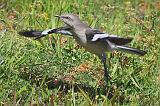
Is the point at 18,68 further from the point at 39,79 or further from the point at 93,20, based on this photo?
the point at 93,20

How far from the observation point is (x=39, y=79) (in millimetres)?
6094

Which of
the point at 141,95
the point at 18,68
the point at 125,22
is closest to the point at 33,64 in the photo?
the point at 18,68

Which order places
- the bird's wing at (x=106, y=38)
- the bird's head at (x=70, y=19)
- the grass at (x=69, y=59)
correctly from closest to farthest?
1. the bird's wing at (x=106, y=38)
2. the grass at (x=69, y=59)
3. the bird's head at (x=70, y=19)

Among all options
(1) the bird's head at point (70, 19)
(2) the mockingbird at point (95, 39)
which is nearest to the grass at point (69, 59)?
(2) the mockingbird at point (95, 39)

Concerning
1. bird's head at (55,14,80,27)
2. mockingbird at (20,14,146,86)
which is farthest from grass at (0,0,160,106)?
bird's head at (55,14,80,27)

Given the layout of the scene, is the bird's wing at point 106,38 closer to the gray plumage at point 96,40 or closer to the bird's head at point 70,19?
the gray plumage at point 96,40

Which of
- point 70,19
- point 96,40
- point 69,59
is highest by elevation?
point 70,19

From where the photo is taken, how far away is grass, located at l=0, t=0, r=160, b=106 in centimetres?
564

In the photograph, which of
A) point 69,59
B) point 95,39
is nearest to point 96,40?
point 95,39

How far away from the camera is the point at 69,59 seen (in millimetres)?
6645

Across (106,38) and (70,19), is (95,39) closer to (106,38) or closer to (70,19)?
(106,38)

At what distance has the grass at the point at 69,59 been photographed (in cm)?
564

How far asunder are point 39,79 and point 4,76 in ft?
1.32

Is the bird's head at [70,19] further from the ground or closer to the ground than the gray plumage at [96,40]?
further from the ground
